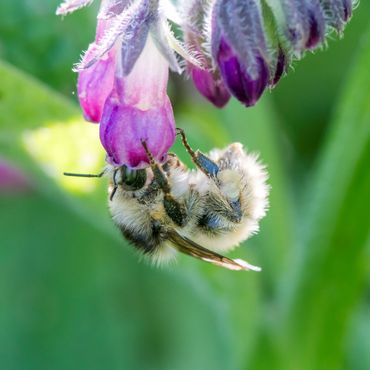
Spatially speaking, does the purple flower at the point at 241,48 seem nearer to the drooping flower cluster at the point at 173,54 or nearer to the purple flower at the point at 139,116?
the drooping flower cluster at the point at 173,54

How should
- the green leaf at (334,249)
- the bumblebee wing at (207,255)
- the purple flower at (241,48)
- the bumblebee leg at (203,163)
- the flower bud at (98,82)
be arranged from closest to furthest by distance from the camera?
the purple flower at (241,48) < the flower bud at (98,82) < the bumblebee wing at (207,255) < the bumblebee leg at (203,163) < the green leaf at (334,249)

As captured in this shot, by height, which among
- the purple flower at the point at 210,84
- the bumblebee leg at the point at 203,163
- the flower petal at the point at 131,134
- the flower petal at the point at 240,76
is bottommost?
the bumblebee leg at the point at 203,163

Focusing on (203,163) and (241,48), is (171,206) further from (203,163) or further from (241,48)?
(241,48)

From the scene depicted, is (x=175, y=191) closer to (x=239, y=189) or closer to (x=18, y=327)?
(x=239, y=189)

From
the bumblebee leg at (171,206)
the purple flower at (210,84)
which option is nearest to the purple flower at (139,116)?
the purple flower at (210,84)

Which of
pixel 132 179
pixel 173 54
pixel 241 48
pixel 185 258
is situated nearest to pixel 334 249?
pixel 185 258

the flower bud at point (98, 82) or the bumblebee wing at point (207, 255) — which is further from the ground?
the flower bud at point (98, 82)

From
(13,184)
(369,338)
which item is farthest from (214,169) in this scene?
(13,184)
